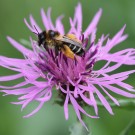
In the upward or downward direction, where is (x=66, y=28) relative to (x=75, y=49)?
upward

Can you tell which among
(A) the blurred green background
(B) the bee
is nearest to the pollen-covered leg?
(B) the bee

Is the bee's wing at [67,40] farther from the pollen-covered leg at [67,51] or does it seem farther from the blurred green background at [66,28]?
the blurred green background at [66,28]

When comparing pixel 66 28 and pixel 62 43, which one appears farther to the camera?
pixel 66 28

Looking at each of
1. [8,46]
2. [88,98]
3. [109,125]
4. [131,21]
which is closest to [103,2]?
[131,21]

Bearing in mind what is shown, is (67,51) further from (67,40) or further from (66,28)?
(66,28)

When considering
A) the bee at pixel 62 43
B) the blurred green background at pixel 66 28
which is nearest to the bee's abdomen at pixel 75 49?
the bee at pixel 62 43

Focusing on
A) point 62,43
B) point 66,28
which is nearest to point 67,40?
point 62,43
